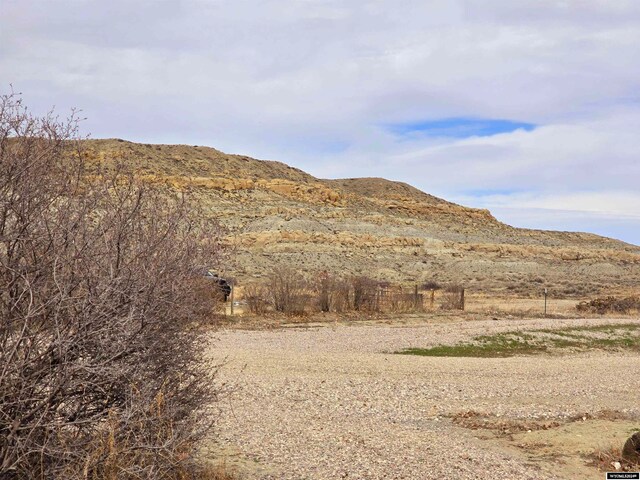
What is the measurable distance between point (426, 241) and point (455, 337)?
46.6m

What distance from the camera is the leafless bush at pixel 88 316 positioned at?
5.67 meters

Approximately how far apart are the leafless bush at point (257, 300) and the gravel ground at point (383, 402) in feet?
18.1

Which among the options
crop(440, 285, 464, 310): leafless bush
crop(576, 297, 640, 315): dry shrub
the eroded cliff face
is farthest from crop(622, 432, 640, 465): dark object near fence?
the eroded cliff face

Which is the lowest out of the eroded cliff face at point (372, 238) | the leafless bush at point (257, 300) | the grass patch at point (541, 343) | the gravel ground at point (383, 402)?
the gravel ground at point (383, 402)

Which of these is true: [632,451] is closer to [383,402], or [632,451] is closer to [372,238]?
[383,402]

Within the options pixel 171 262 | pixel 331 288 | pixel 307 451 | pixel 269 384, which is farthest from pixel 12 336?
pixel 331 288

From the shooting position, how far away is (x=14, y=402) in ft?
→ 17.7

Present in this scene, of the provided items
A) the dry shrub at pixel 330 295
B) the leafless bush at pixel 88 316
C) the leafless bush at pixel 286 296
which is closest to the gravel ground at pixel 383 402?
the leafless bush at pixel 88 316

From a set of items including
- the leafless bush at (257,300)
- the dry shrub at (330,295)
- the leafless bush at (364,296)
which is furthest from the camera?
the leafless bush at (364,296)

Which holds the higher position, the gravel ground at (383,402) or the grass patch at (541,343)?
the grass patch at (541,343)

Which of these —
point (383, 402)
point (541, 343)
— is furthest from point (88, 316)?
point (541, 343)

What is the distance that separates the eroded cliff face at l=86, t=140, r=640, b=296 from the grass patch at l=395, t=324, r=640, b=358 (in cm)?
2381

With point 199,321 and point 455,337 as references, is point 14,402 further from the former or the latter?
point 455,337

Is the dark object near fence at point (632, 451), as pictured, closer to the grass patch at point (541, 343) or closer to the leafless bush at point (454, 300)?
the grass patch at point (541, 343)
